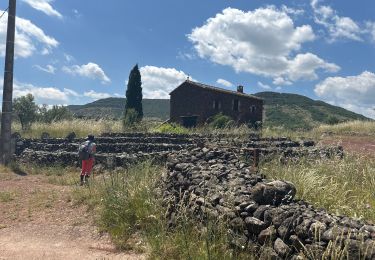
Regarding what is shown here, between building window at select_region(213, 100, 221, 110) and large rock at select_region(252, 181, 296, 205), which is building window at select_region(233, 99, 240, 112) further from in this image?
large rock at select_region(252, 181, 296, 205)

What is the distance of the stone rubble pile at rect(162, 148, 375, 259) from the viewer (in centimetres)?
415

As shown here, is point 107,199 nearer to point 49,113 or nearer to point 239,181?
point 239,181

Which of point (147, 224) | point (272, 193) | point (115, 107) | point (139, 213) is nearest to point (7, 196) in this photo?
point (139, 213)

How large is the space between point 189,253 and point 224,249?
0.46m

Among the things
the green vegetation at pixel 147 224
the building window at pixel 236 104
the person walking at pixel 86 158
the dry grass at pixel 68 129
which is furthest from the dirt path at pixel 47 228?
the building window at pixel 236 104

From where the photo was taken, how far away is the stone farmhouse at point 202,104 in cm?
3791

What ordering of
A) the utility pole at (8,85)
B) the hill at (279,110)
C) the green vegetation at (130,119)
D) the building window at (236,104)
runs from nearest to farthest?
the utility pole at (8,85)
the green vegetation at (130,119)
the building window at (236,104)
the hill at (279,110)

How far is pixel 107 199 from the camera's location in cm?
807

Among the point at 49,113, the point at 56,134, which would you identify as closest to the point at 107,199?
the point at 56,134

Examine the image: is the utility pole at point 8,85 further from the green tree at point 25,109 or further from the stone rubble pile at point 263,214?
the green tree at point 25,109

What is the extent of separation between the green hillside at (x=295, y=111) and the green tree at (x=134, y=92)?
41.5 metres

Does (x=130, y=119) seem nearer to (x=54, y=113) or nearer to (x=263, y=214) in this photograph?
(x=54, y=113)

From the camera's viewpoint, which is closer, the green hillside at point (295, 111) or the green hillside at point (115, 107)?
the green hillside at point (295, 111)

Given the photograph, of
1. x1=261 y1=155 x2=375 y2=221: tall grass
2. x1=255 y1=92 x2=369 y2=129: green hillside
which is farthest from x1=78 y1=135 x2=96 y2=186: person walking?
x1=255 y1=92 x2=369 y2=129: green hillside
